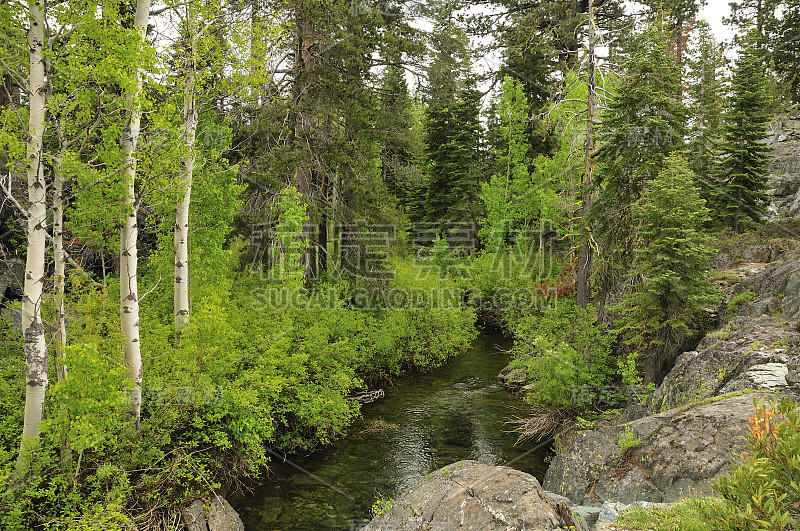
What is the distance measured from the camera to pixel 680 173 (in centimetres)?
1066

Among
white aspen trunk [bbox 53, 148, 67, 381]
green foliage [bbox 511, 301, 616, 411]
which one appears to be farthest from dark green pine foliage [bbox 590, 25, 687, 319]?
white aspen trunk [bbox 53, 148, 67, 381]

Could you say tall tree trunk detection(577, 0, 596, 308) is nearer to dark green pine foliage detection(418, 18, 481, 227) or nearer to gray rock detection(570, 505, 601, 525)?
gray rock detection(570, 505, 601, 525)

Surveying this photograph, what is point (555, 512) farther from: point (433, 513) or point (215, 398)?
point (215, 398)

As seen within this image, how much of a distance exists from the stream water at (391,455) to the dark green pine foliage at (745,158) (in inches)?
379

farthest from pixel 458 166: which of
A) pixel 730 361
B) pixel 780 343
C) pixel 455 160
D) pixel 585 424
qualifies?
pixel 780 343

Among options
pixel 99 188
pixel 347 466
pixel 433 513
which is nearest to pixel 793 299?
pixel 433 513

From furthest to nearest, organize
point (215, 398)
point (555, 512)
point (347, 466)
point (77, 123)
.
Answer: point (347, 466) < point (215, 398) < point (77, 123) < point (555, 512)

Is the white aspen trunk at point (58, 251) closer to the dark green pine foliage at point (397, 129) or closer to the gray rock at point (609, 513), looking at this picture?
the gray rock at point (609, 513)

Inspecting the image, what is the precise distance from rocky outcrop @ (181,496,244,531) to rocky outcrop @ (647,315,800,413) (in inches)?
344

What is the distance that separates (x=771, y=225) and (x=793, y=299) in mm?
6510

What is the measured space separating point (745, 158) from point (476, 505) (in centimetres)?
1575

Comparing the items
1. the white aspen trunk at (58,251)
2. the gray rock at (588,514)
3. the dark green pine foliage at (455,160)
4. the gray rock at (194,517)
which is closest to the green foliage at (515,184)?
the dark green pine foliage at (455,160)

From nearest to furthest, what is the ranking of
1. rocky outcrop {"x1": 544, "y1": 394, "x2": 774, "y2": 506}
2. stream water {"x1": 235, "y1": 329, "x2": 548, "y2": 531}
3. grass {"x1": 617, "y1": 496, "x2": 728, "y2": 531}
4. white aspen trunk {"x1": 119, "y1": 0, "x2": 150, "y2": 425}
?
Result: grass {"x1": 617, "y1": 496, "x2": 728, "y2": 531}, rocky outcrop {"x1": 544, "y1": 394, "x2": 774, "y2": 506}, white aspen trunk {"x1": 119, "y1": 0, "x2": 150, "y2": 425}, stream water {"x1": 235, "y1": 329, "x2": 548, "y2": 531}

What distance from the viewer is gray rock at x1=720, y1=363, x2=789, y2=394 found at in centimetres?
796
